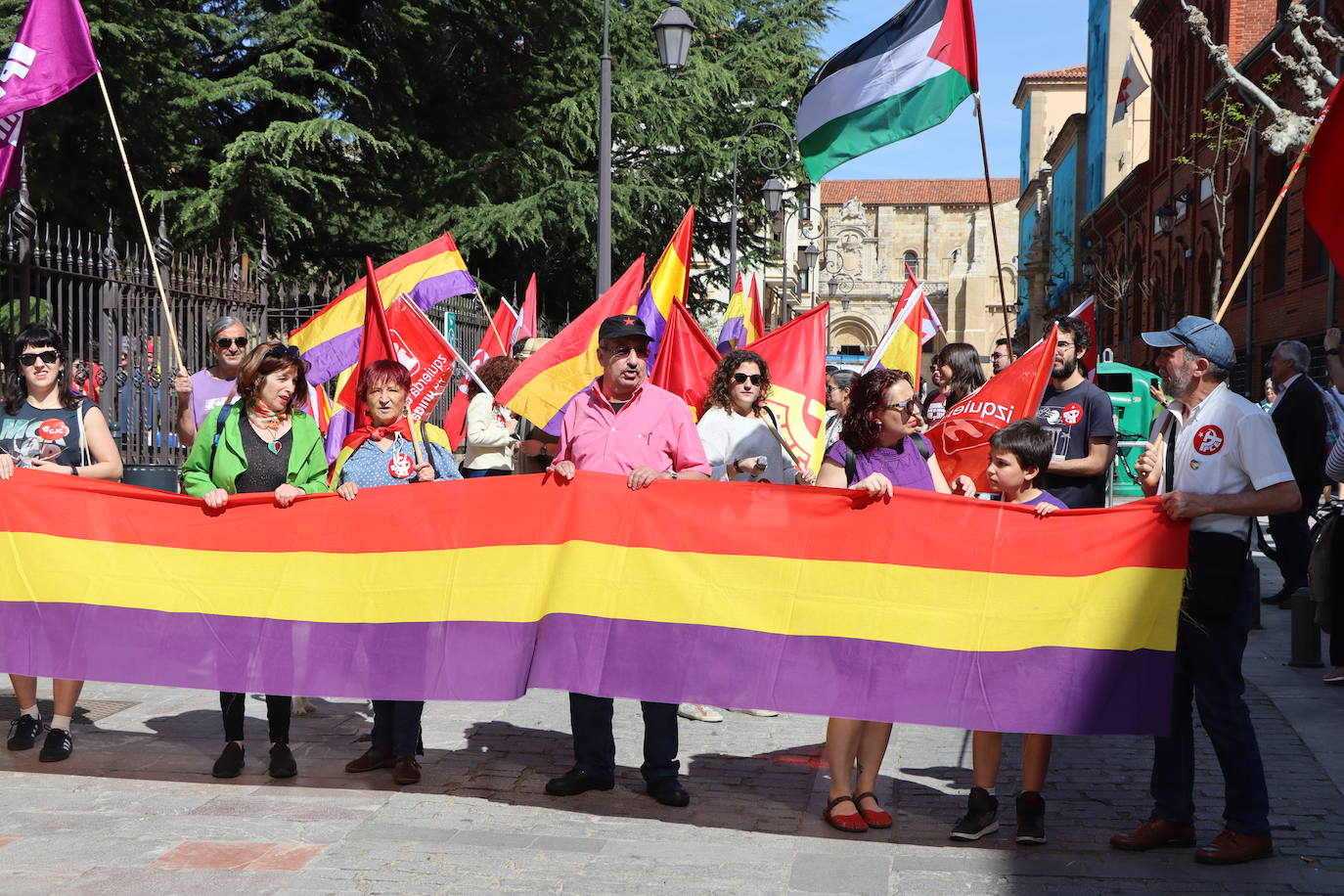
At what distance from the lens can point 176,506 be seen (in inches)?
238

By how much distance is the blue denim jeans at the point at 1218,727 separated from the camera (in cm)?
→ 492

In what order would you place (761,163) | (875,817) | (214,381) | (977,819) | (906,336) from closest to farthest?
(977,819), (875,817), (214,381), (906,336), (761,163)

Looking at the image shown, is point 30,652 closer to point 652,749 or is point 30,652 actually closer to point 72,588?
point 72,588

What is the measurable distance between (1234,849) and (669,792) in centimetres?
210

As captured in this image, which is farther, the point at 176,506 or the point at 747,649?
the point at 176,506

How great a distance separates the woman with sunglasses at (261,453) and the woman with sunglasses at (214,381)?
3.25ft

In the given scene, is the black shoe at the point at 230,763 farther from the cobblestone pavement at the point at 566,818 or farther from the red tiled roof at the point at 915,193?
the red tiled roof at the point at 915,193

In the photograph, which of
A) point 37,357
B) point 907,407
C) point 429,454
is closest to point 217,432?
point 429,454

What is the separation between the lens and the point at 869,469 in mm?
5496

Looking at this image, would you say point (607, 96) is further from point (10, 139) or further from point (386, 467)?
point (386, 467)

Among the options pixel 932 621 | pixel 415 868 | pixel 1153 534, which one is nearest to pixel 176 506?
pixel 415 868

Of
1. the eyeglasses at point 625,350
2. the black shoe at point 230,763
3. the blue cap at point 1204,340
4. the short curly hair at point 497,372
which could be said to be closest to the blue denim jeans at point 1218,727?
the blue cap at point 1204,340

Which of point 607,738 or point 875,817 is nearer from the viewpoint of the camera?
point 875,817

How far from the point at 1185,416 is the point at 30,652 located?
4797 millimetres
